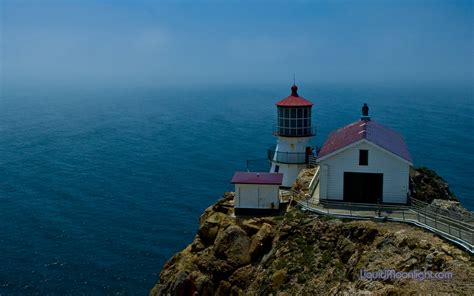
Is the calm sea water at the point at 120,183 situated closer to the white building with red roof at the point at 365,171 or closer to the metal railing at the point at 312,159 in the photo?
the metal railing at the point at 312,159

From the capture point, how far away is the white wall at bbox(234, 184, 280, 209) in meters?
28.9

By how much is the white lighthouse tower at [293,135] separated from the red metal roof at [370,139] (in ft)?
15.9

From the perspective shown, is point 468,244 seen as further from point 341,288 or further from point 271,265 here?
point 271,265

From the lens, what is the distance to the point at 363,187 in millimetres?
27172

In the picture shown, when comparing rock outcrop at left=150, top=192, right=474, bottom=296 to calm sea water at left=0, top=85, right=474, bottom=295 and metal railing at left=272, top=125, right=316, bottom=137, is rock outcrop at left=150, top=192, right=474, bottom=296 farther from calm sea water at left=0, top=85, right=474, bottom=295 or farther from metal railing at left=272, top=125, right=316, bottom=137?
calm sea water at left=0, top=85, right=474, bottom=295

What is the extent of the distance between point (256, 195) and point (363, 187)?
610cm

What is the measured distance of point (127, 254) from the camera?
42344 mm

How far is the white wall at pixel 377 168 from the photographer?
2661 cm

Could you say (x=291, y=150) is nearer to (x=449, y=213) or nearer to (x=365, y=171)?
(x=365, y=171)

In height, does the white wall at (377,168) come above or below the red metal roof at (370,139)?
below

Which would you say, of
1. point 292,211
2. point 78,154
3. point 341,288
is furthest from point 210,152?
point 341,288

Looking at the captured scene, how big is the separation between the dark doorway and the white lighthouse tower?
347 inches

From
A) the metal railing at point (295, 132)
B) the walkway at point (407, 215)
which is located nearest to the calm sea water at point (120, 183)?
the metal railing at point (295, 132)

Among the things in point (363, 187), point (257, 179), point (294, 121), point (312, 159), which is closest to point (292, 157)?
point (312, 159)
